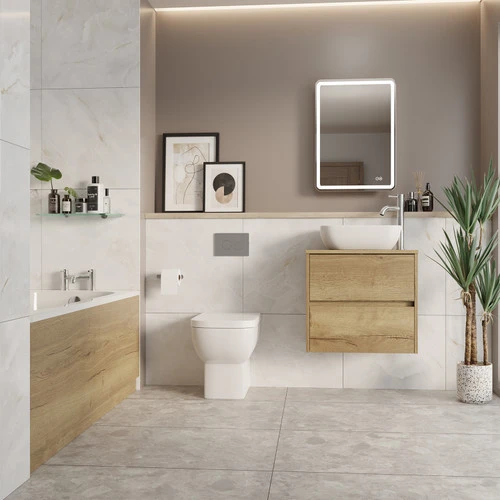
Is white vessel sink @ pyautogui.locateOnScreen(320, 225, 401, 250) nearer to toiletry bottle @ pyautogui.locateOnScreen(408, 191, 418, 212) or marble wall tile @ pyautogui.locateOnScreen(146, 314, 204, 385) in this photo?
toiletry bottle @ pyautogui.locateOnScreen(408, 191, 418, 212)

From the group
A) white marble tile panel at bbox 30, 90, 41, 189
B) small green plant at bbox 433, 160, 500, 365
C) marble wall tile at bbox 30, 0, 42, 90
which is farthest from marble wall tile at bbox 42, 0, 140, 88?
small green plant at bbox 433, 160, 500, 365

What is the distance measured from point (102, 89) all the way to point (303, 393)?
2099 mm

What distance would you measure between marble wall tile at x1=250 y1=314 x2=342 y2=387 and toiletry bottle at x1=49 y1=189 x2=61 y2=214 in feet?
4.46

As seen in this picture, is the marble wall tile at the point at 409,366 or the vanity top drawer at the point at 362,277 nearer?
the vanity top drawer at the point at 362,277

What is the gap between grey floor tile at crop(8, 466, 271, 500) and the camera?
2.19 metres

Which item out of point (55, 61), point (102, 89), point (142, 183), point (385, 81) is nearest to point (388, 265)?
point (385, 81)

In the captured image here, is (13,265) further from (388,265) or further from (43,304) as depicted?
(388,265)

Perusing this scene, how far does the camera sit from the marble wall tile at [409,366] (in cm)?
391

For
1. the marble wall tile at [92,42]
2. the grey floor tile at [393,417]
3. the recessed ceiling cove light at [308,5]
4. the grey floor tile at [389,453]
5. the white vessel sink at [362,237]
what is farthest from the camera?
the recessed ceiling cove light at [308,5]

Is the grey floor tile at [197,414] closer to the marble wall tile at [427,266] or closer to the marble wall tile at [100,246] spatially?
the marble wall tile at [100,246]

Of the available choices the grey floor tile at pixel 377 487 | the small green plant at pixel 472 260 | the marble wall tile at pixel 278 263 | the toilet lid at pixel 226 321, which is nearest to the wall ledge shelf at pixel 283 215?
the marble wall tile at pixel 278 263

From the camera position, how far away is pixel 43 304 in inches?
151

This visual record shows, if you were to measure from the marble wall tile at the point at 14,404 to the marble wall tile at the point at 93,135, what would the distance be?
68.1 inches

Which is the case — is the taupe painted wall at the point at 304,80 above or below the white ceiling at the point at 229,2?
below
